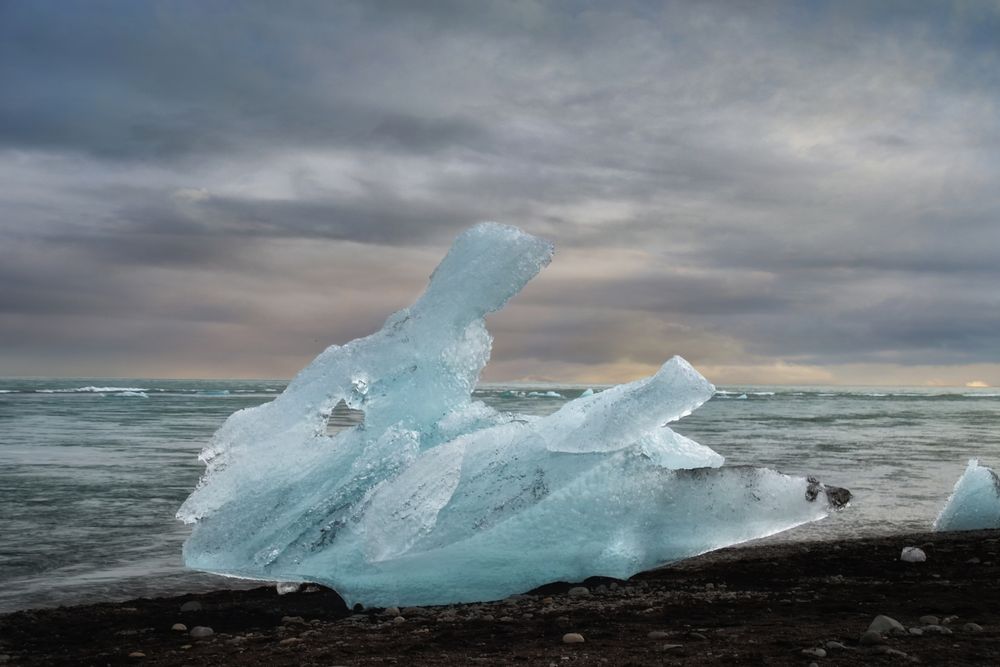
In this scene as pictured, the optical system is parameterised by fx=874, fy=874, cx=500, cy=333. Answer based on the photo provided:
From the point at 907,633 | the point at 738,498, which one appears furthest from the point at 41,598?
the point at 907,633

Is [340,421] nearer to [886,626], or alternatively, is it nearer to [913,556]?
[913,556]

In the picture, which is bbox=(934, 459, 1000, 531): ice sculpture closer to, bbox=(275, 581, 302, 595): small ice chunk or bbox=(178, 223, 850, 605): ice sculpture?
bbox=(178, 223, 850, 605): ice sculpture

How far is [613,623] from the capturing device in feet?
14.6

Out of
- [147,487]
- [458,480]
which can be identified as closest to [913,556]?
[458,480]

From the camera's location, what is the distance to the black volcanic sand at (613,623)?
3660 mm

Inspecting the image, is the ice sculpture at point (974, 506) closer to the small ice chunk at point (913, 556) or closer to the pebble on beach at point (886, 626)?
the small ice chunk at point (913, 556)

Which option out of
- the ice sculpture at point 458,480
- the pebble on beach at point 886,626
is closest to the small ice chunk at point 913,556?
the ice sculpture at point 458,480

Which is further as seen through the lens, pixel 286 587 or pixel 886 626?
pixel 286 587

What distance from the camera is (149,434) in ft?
65.5

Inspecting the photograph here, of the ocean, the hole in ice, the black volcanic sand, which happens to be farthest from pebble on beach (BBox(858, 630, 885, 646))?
the hole in ice

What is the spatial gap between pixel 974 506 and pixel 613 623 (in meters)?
4.93

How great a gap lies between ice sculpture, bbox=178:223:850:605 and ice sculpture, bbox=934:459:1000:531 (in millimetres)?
2557

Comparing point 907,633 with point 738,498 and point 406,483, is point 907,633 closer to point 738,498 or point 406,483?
point 738,498

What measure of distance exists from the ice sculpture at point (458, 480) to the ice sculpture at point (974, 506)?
2557mm
